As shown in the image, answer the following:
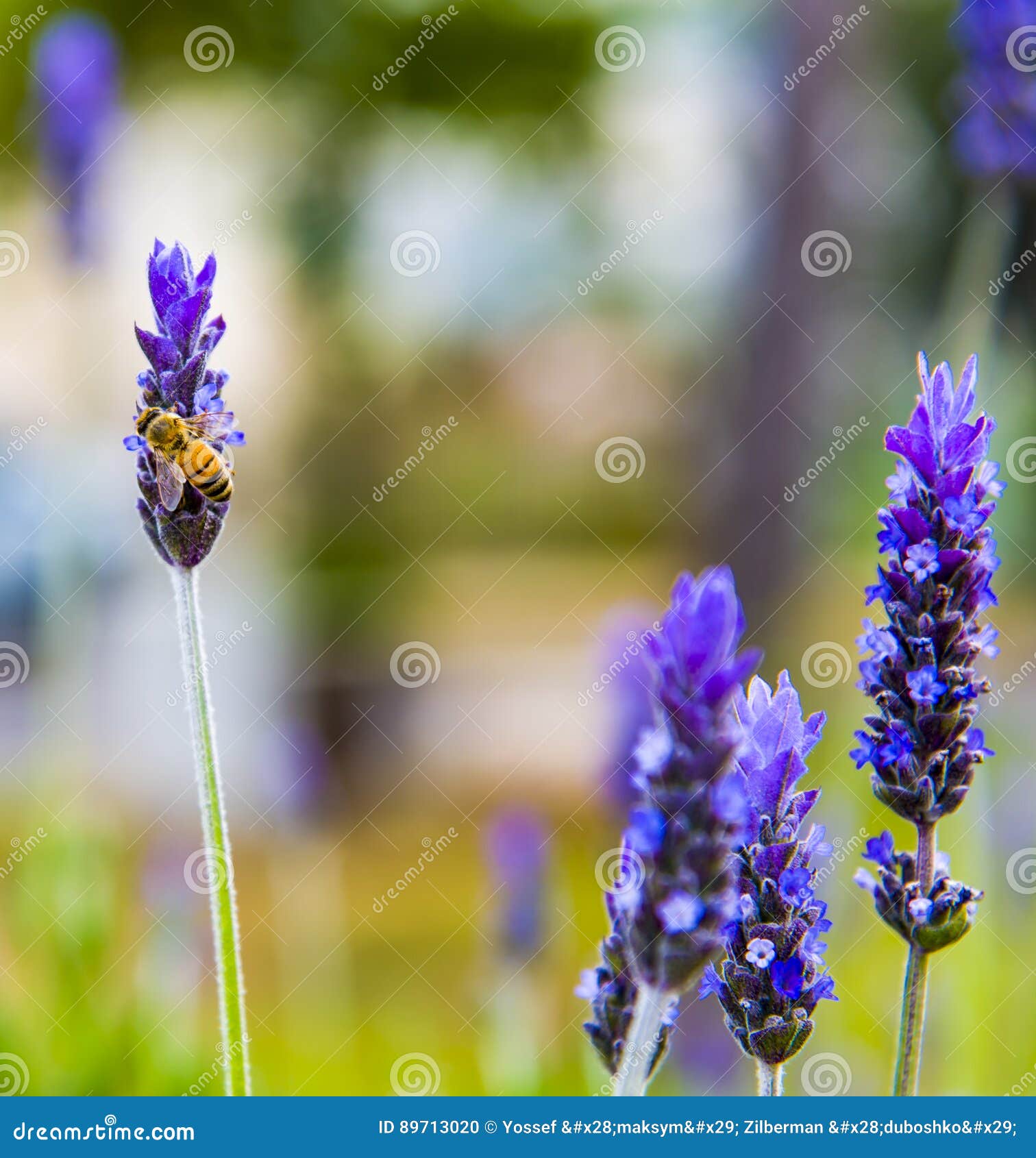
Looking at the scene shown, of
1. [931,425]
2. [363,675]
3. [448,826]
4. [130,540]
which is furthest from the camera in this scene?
[363,675]

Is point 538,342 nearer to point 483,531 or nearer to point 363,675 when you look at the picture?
point 483,531

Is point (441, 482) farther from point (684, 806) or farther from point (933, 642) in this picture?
point (684, 806)

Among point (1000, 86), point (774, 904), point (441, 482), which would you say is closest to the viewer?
point (774, 904)

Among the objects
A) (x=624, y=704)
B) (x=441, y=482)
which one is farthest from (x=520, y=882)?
(x=441, y=482)

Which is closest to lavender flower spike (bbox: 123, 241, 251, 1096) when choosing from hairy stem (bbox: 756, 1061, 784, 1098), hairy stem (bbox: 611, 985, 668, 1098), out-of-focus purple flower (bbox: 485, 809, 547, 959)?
hairy stem (bbox: 611, 985, 668, 1098)

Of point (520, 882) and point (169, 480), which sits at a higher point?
point (169, 480)

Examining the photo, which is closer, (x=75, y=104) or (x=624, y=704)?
(x=624, y=704)

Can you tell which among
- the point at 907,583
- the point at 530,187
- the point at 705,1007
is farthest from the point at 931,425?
the point at 530,187

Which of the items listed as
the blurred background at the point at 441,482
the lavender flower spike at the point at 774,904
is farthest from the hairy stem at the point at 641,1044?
the blurred background at the point at 441,482
